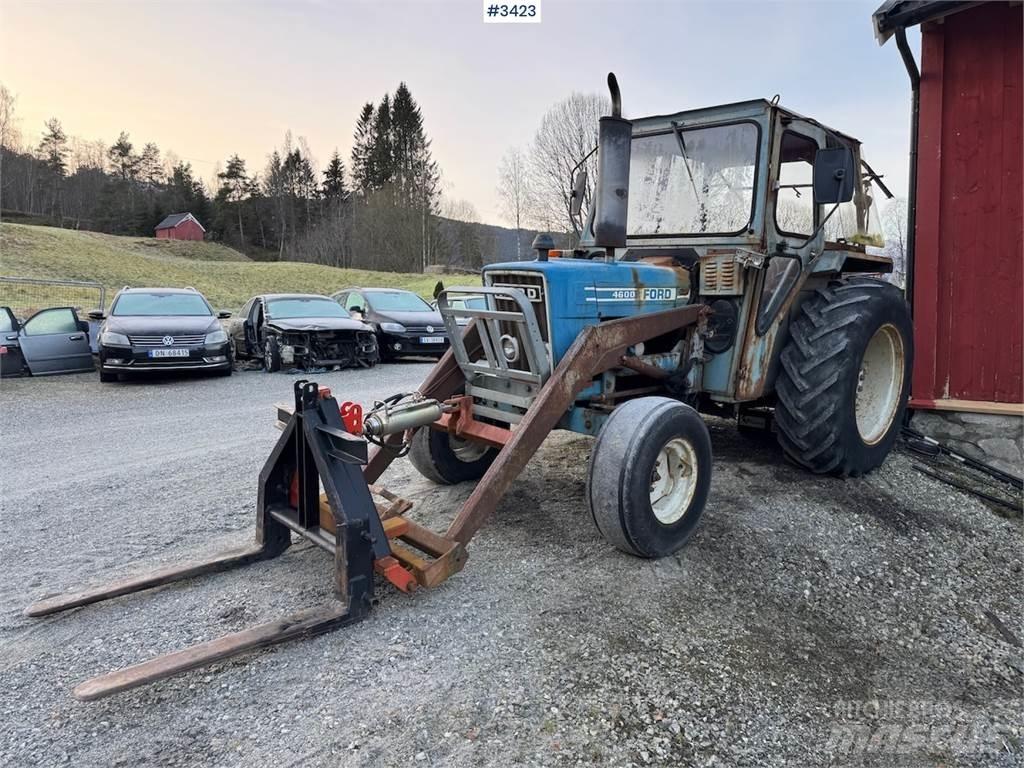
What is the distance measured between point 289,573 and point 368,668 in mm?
972

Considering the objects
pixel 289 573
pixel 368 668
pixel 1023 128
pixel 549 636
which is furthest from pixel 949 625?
pixel 1023 128

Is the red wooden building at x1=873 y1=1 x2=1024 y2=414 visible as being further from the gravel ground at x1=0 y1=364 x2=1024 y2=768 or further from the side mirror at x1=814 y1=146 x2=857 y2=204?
the side mirror at x1=814 y1=146 x2=857 y2=204

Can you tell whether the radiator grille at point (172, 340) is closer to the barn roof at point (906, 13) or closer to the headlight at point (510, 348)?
the headlight at point (510, 348)

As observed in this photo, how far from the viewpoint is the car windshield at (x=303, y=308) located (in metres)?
12.3

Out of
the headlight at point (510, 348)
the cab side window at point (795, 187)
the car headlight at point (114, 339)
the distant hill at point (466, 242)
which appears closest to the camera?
the headlight at point (510, 348)

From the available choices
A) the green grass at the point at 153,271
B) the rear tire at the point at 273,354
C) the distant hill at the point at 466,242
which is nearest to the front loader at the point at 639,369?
the rear tire at the point at 273,354

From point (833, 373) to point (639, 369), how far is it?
1300mm

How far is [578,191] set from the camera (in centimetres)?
524

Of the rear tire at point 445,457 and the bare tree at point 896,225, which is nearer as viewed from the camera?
the rear tire at point 445,457

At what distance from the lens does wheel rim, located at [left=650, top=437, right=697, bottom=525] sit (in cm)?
366

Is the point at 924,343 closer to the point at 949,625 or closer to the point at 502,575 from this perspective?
the point at 949,625

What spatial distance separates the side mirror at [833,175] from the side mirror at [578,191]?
1700 mm

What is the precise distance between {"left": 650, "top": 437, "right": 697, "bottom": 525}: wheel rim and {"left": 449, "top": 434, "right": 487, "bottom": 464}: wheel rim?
1.47 meters

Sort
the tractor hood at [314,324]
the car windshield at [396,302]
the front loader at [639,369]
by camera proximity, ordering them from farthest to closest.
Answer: the car windshield at [396,302] → the tractor hood at [314,324] → the front loader at [639,369]
